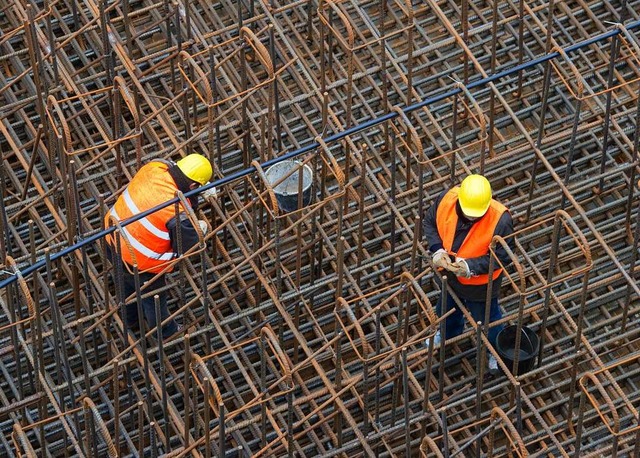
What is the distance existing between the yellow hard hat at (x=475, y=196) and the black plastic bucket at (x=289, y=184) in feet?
5.93

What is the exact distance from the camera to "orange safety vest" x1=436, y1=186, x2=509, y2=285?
20.4 metres

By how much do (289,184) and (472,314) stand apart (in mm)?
2473

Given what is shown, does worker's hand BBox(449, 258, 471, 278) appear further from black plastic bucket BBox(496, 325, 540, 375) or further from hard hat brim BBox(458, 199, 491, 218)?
black plastic bucket BBox(496, 325, 540, 375)

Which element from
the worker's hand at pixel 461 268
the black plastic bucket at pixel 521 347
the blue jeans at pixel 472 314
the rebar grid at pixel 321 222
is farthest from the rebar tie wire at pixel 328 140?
the black plastic bucket at pixel 521 347

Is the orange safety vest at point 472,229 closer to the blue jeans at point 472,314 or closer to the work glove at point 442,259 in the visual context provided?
the work glove at point 442,259

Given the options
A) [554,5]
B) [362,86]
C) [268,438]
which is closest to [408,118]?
[362,86]

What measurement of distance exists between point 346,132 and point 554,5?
4.24 metres

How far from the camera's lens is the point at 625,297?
21562mm

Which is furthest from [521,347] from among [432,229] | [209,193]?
[209,193]

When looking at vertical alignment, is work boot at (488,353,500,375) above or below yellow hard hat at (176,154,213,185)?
below

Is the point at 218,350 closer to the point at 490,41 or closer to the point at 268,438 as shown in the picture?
the point at 268,438

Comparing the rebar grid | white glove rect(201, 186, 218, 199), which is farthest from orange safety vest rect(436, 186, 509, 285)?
white glove rect(201, 186, 218, 199)

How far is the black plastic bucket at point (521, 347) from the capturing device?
68.5ft

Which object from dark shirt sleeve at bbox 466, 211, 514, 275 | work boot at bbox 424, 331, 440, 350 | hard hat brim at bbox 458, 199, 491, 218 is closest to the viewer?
hard hat brim at bbox 458, 199, 491, 218
